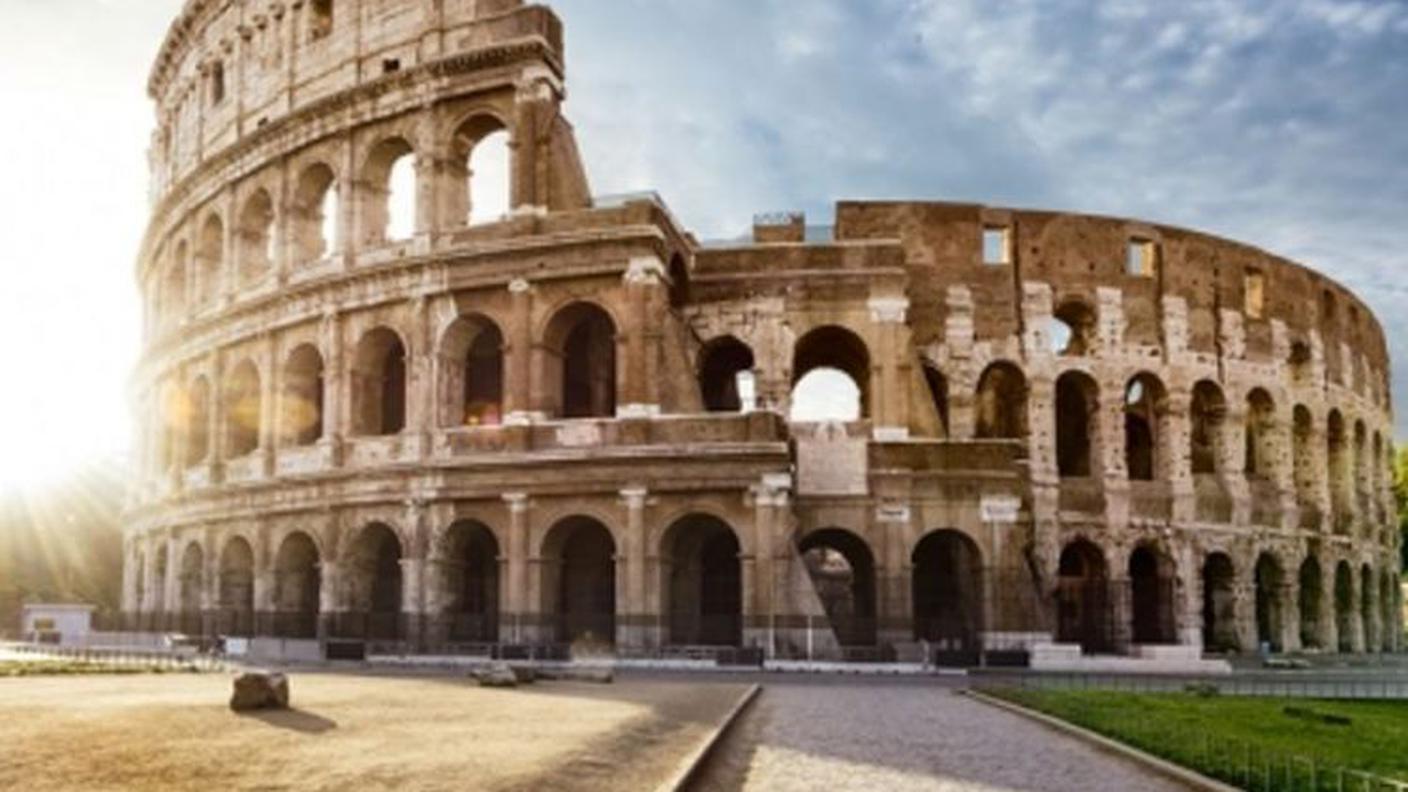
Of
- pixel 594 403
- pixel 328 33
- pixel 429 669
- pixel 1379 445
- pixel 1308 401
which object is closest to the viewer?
pixel 429 669

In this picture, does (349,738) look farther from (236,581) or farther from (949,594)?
(236,581)

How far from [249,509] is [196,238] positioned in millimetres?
9281

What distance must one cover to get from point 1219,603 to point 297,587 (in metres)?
24.3

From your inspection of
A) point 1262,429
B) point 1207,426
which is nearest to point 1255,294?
point 1262,429

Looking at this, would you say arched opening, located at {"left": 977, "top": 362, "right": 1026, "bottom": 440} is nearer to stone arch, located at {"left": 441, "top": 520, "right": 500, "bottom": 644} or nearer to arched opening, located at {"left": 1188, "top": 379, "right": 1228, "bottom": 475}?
arched opening, located at {"left": 1188, "top": 379, "right": 1228, "bottom": 475}

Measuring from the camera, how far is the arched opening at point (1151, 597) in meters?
34.9

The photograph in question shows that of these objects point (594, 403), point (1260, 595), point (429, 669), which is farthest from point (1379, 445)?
point (429, 669)

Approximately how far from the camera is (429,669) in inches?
997

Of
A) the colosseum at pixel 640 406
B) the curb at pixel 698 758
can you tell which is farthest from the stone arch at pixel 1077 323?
the curb at pixel 698 758

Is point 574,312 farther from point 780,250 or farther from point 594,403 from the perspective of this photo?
point 780,250

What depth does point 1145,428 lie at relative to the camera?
126 ft

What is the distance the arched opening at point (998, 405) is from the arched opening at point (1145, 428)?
300cm

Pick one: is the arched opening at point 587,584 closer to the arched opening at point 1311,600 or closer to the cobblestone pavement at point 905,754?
the cobblestone pavement at point 905,754

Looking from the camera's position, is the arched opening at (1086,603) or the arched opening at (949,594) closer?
the arched opening at (949,594)
